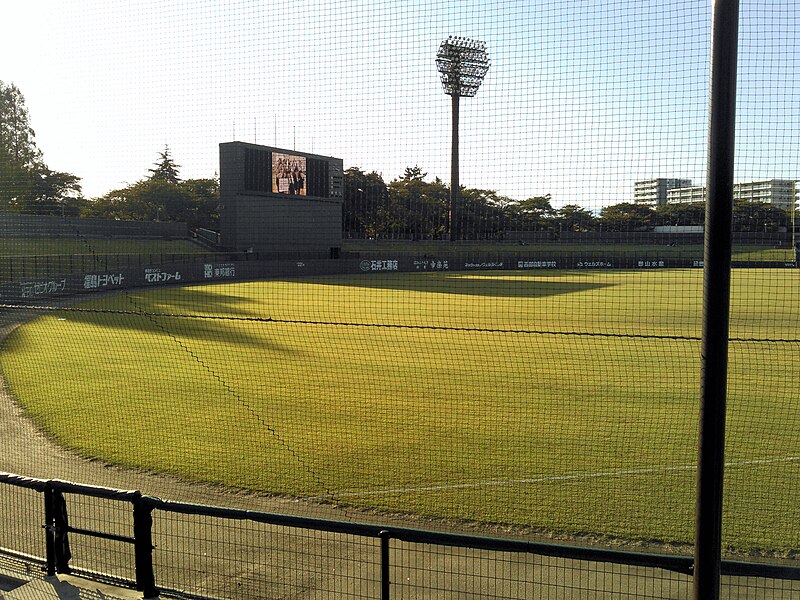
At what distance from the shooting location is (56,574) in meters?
3.98

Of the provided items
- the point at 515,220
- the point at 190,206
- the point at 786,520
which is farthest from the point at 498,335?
the point at 190,206

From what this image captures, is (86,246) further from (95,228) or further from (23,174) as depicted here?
(23,174)

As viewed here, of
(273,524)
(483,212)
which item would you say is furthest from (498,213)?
(273,524)

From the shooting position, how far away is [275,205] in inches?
1367

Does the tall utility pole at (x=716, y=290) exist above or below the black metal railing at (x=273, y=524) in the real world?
above

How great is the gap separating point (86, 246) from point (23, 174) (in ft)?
49.4

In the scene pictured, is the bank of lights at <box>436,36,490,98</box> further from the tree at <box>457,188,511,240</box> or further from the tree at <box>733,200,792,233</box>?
the tree at <box>733,200,792,233</box>

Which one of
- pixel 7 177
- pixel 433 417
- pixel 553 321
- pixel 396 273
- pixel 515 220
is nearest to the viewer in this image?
pixel 515 220

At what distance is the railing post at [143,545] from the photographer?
3.58 m

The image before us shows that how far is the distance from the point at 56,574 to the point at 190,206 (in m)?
40.0

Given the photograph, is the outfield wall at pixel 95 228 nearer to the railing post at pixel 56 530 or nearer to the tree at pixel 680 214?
the railing post at pixel 56 530

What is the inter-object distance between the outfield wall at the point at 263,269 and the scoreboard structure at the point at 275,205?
1444 millimetres

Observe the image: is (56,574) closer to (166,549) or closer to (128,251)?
(166,549)

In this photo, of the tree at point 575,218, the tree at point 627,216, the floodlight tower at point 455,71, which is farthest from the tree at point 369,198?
the tree at point 627,216
